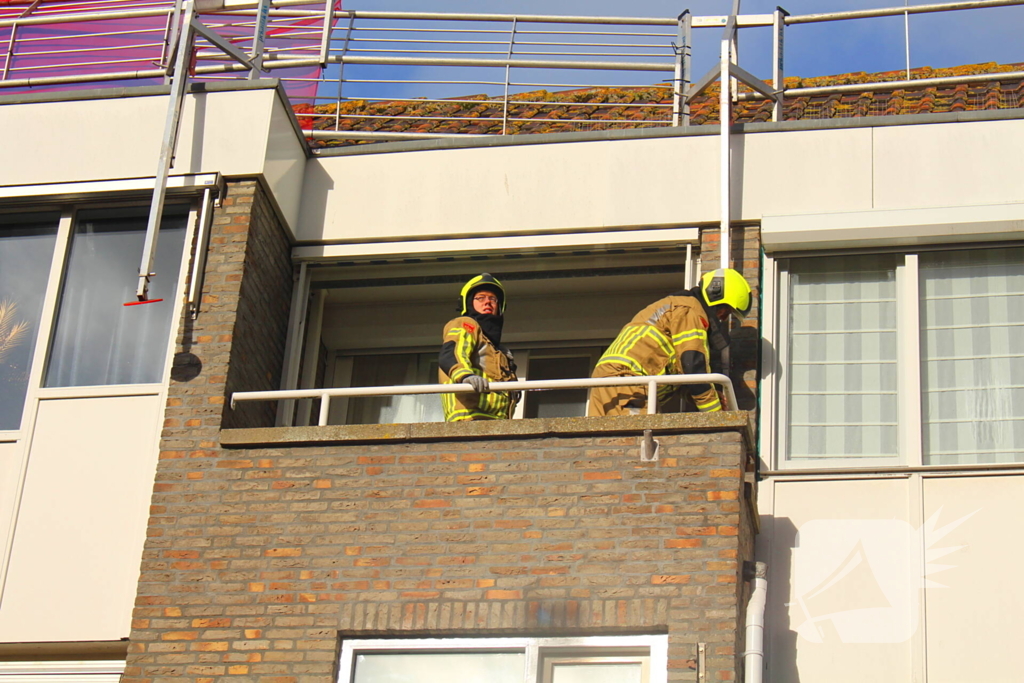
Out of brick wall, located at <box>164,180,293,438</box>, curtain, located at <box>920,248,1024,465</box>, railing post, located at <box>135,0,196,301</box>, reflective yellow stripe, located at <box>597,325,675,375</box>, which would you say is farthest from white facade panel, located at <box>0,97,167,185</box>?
curtain, located at <box>920,248,1024,465</box>

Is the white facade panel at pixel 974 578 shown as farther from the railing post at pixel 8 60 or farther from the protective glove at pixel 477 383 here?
the railing post at pixel 8 60

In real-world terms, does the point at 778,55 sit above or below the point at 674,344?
above

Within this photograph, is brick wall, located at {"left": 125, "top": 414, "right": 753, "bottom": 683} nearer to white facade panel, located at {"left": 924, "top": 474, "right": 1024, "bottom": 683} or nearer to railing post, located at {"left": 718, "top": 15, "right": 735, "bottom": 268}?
white facade panel, located at {"left": 924, "top": 474, "right": 1024, "bottom": 683}

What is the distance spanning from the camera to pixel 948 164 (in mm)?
10305

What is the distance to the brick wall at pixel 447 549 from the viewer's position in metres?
8.32

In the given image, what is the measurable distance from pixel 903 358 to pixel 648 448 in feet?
7.41

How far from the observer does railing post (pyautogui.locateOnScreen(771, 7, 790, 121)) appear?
442 inches

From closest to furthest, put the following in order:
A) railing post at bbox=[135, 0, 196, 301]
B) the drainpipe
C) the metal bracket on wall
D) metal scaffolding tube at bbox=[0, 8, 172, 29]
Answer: the drainpipe, the metal bracket on wall, railing post at bbox=[135, 0, 196, 301], metal scaffolding tube at bbox=[0, 8, 172, 29]

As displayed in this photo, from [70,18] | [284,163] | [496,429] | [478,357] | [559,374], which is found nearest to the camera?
[496,429]

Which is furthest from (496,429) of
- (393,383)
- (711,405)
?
(393,383)

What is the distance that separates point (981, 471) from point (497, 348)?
3.14 metres

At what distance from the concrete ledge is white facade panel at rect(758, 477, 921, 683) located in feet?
2.12

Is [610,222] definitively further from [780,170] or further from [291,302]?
[291,302]

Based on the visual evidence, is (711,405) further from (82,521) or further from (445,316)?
(82,521)
